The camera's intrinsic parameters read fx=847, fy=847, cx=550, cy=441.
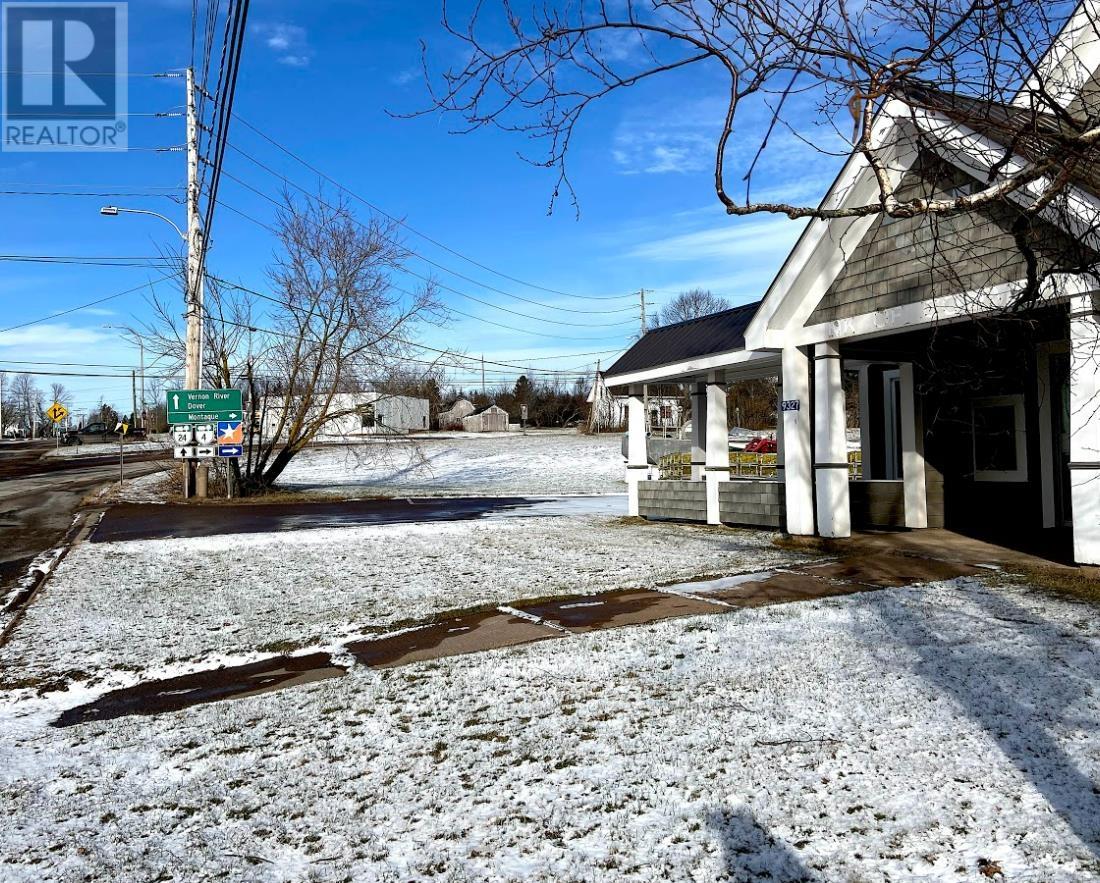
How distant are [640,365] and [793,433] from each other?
4.24 m

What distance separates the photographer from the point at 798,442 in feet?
38.7

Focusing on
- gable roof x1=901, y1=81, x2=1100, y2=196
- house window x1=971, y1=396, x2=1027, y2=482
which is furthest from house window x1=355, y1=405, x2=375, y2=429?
gable roof x1=901, y1=81, x2=1100, y2=196

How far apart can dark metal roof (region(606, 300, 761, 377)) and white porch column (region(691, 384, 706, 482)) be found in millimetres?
1097

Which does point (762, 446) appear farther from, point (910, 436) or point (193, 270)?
point (910, 436)

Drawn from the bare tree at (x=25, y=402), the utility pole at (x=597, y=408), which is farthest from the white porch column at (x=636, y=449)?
the bare tree at (x=25, y=402)

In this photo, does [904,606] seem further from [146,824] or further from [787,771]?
[146,824]

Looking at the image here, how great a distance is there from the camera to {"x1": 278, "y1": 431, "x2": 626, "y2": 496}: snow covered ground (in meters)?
29.2

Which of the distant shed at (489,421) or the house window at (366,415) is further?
the distant shed at (489,421)

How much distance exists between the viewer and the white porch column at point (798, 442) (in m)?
11.8

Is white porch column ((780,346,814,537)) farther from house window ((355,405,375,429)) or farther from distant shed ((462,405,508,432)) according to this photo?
distant shed ((462,405,508,432))

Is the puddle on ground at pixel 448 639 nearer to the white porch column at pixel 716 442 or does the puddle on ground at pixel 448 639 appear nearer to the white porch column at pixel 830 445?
the white porch column at pixel 830 445

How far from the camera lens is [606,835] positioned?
3.37 metres

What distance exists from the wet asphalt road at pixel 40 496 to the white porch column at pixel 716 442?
33.5ft

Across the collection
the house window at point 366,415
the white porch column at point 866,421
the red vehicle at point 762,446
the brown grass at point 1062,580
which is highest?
the house window at point 366,415
